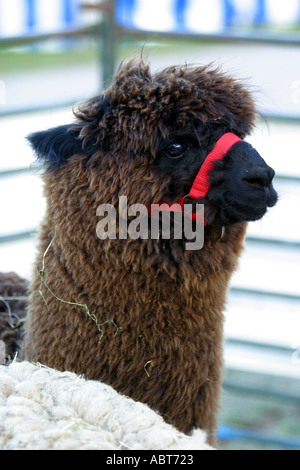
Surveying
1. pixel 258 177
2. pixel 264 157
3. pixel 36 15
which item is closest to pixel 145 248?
pixel 258 177

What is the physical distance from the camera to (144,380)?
2.24 metres

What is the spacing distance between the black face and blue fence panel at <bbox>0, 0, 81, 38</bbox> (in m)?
2.07

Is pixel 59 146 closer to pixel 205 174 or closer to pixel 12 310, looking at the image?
pixel 205 174

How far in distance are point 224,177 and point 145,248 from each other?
15.3 inches

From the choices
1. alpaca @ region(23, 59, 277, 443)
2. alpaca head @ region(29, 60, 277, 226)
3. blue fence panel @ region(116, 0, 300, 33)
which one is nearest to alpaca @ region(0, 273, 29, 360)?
alpaca @ region(23, 59, 277, 443)

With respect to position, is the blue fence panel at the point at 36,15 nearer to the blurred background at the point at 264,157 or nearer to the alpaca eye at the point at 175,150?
the blurred background at the point at 264,157

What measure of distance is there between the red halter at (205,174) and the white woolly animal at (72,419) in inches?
27.5

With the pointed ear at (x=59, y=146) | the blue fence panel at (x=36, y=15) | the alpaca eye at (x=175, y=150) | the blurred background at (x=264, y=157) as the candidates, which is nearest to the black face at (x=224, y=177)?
the alpaca eye at (x=175, y=150)

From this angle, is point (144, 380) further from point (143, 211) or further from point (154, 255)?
point (143, 211)

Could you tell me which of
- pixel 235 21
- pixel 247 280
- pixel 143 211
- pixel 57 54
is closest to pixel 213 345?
pixel 143 211

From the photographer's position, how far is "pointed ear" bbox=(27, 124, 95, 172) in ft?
7.58

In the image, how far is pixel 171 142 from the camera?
7.33ft

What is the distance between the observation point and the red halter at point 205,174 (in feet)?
7.22

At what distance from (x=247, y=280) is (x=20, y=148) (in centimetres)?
193
